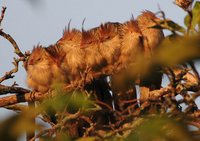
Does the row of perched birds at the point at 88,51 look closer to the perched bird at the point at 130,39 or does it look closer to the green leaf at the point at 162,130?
the perched bird at the point at 130,39

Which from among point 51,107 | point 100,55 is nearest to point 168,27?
point 51,107

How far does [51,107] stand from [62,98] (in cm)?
6

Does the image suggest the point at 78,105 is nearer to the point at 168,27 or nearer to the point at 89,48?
the point at 168,27

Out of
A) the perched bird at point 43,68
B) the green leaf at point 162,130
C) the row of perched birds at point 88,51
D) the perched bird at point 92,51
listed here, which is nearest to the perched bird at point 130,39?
the row of perched birds at point 88,51

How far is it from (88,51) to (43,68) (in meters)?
1.02

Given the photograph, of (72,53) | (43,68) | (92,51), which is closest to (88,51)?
(92,51)

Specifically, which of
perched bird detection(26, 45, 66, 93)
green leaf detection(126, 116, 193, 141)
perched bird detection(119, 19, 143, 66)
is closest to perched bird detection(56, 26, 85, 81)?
perched bird detection(26, 45, 66, 93)

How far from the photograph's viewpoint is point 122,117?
92.5 inches

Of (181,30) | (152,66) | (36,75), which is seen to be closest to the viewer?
(152,66)

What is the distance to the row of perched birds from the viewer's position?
7.04 metres

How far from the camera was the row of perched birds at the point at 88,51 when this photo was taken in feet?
23.1

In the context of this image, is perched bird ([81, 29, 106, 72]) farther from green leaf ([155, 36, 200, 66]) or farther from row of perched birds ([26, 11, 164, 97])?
green leaf ([155, 36, 200, 66])

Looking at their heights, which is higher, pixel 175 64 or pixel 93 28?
pixel 93 28

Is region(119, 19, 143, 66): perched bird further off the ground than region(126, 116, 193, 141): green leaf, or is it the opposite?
region(119, 19, 143, 66): perched bird
